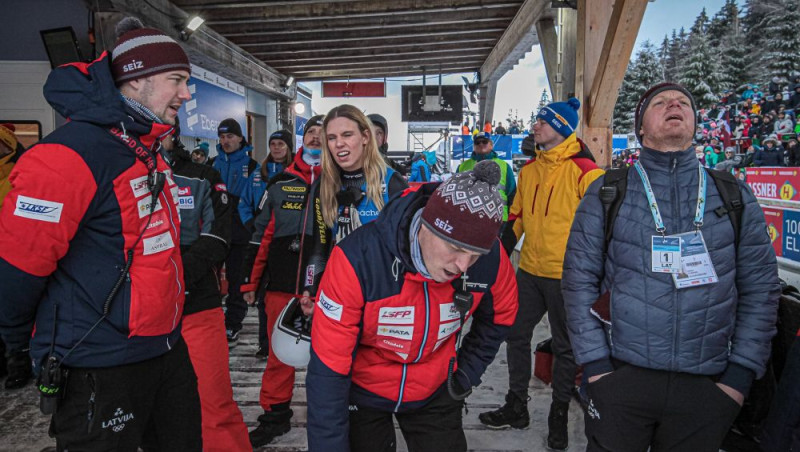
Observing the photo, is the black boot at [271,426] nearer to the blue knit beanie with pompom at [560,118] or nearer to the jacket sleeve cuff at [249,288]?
the jacket sleeve cuff at [249,288]

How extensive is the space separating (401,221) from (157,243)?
83 cm

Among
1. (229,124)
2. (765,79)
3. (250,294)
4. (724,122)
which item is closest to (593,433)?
(250,294)

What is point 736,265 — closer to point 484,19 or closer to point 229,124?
point 229,124

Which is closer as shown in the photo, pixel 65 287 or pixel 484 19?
pixel 65 287

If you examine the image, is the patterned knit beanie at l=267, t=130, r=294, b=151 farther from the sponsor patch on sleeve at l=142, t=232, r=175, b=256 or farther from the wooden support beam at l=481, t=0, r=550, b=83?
the sponsor patch on sleeve at l=142, t=232, r=175, b=256

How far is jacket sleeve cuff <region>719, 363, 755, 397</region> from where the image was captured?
5.97 ft

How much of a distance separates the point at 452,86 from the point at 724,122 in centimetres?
1612

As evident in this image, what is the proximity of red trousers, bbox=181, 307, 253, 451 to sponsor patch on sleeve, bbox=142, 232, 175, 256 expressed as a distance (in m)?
0.95

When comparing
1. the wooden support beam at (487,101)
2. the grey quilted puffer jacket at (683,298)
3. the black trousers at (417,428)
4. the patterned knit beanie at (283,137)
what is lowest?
the black trousers at (417,428)

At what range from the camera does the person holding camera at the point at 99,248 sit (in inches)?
57.4

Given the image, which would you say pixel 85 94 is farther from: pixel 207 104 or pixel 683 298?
pixel 207 104

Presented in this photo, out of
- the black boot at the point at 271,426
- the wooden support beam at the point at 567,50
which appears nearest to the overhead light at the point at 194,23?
Result: the wooden support beam at the point at 567,50

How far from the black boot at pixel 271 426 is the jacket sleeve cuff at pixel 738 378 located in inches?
96.1

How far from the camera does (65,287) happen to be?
156 centimetres
